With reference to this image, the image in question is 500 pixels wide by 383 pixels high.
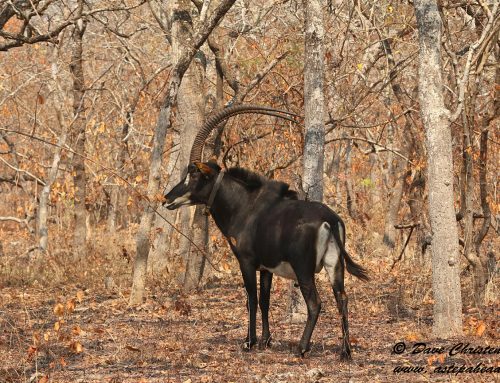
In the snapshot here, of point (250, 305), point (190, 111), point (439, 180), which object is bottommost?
point (250, 305)

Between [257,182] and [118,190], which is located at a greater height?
[118,190]

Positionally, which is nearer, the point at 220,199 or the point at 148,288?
the point at 220,199

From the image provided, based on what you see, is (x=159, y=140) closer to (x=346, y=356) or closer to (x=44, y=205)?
(x=44, y=205)

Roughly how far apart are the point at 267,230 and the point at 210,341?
1735mm

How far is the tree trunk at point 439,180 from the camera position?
30.7 ft

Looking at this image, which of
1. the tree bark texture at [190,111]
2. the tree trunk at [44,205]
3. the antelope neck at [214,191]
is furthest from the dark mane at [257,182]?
the tree trunk at [44,205]

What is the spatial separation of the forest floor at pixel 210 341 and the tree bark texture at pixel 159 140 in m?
0.55

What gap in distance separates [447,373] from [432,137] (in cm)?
286

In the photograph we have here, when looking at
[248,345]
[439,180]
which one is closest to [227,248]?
[248,345]

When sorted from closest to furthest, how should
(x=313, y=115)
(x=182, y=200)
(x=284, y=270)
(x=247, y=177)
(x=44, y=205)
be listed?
1. (x=284, y=270)
2. (x=247, y=177)
3. (x=182, y=200)
4. (x=313, y=115)
5. (x=44, y=205)

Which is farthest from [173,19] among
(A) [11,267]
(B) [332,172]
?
(B) [332,172]

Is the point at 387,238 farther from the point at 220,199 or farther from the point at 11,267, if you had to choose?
the point at 220,199

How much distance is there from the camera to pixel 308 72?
11148 millimetres

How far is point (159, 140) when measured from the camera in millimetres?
12781
